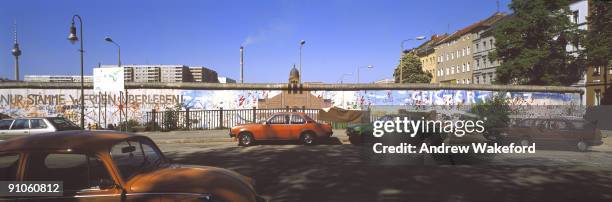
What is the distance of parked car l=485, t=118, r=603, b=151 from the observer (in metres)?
15.8

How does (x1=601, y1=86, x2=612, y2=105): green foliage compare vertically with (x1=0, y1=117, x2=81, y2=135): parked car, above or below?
above

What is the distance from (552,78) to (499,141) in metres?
22.7

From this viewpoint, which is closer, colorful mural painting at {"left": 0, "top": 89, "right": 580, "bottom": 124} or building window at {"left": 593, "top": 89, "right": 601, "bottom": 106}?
colorful mural painting at {"left": 0, "top": 89, "right": 580, "bottom": 124}

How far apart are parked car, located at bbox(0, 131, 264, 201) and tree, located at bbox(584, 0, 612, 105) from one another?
113 feet

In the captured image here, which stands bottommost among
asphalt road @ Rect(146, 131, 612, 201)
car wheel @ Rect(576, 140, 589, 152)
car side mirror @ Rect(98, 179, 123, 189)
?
car wheel @ Rect(576, 140, 589, 152)

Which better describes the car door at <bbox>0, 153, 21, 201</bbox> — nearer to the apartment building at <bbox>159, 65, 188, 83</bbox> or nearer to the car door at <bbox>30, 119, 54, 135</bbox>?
the car door at <bbox>30, 119, 54, 135</bbox>

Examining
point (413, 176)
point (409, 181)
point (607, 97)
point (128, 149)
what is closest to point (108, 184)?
point (128, 149)

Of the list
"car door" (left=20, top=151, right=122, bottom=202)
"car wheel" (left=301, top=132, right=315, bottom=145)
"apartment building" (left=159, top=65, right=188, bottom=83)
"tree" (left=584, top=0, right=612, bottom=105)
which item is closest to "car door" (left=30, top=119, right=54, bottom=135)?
"car wheel" (left=301, top=132, right=315, bottom=145)

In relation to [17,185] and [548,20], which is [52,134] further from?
[548,20]

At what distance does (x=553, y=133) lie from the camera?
15.8 metres

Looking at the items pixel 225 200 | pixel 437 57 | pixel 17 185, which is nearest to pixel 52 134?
pixel 17 185

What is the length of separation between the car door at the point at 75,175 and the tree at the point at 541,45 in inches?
1417

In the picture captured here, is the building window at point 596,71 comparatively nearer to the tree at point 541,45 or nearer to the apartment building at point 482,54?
the tree at point 541,45

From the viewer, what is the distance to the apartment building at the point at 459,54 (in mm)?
75594
